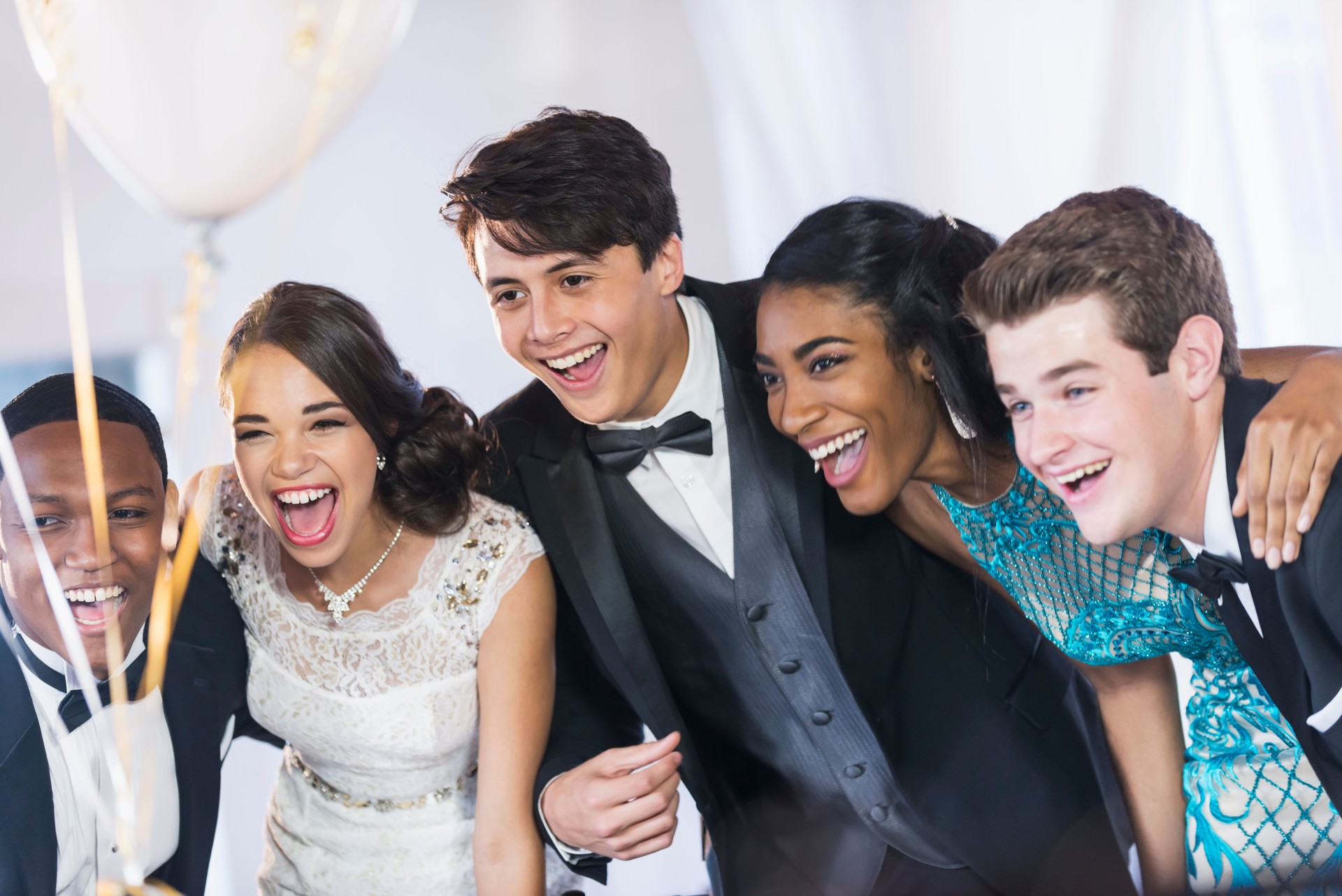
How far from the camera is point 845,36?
191cm

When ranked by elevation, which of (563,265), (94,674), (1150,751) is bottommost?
(1150,751)

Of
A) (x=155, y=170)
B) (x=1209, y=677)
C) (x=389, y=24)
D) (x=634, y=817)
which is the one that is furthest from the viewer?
(x=1209, y=677)

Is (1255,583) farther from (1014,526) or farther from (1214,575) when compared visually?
(1014,526)

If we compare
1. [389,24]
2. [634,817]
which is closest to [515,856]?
[634,817]

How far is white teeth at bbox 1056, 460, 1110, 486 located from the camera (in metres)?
1.29

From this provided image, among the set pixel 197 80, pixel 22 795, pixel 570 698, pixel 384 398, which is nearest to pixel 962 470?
pixel 570 698

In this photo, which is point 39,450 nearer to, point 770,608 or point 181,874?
point 181,874

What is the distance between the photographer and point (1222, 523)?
1306 mm

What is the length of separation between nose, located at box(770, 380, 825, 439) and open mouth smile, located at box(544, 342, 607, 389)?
261mm

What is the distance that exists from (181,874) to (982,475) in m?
1.26

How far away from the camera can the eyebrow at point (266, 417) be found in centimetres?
148

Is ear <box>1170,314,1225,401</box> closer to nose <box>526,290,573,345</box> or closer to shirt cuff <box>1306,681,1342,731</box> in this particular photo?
shirt cuff <box>1306,681,1342,731</box>

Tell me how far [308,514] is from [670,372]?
0.55 m

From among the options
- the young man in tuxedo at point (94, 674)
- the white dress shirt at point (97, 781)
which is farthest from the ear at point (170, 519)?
the white dress shirt at point (97, 781)
